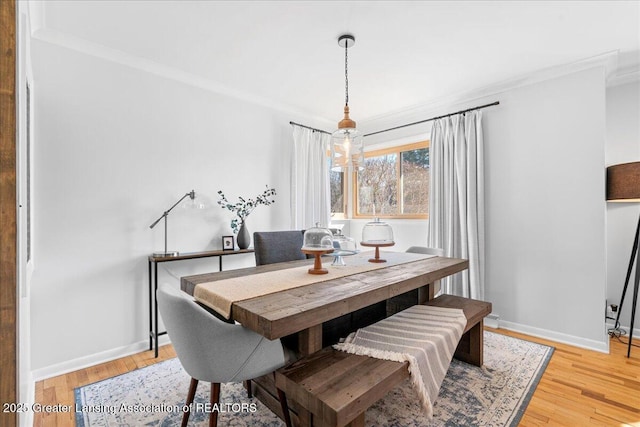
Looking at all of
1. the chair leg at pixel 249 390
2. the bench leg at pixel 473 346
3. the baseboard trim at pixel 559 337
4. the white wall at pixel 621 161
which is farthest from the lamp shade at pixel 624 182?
the chair leg at pixel 249 390

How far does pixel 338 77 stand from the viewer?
10.1 ft

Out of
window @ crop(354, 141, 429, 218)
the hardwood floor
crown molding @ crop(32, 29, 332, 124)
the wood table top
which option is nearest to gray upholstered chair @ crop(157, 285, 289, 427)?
the wood table top

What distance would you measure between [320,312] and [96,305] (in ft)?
7.15

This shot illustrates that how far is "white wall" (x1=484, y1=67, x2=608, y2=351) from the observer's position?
2725 mm

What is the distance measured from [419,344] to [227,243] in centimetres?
221

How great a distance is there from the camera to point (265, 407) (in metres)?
1.93

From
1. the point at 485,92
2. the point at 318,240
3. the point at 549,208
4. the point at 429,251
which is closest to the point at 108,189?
the point at 318,240

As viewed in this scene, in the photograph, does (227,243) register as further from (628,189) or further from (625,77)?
(625,77)

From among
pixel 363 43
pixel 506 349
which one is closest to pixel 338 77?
pixel 363 43

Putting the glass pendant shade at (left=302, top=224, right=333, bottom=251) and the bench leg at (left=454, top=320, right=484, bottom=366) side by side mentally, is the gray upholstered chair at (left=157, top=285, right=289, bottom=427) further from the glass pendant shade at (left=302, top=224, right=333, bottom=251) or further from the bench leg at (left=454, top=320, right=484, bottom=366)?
the bench leg at (left=454, top=320, right=484, bottom=366)

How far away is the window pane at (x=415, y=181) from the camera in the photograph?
13.2ft

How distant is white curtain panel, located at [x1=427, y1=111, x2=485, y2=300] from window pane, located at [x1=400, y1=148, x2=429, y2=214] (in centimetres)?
33

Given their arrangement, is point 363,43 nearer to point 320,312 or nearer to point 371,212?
point 320,312

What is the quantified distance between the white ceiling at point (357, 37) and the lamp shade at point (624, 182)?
3.19 ft
